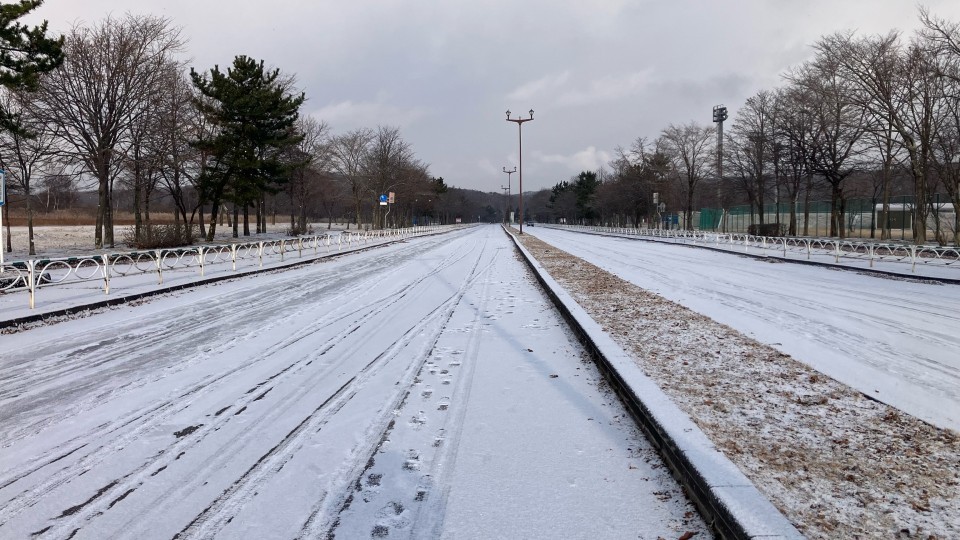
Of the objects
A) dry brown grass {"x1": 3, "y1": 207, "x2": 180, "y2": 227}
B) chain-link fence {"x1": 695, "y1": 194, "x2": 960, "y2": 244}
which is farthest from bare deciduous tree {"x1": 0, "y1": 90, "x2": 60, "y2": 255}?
chain-link fence {"x1": 695, "y1": 194, "x2": 960, "y2": 244}

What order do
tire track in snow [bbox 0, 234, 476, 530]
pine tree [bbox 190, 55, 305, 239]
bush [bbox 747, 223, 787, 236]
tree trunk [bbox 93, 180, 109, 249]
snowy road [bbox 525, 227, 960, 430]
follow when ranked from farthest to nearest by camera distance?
bush [bbox 747, 223, 787, 236]
pine tree [bbox 190, 55, 305, 239]
tree trunk [bbox 93, 180, 109, 249]
snowy road [bbox 525, 227, 960, 430]
tire track in snow [bbox 0, 234, 476, 530]

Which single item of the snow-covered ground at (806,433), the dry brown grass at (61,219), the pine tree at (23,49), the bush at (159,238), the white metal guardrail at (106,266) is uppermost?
the pine tree at (23,49)

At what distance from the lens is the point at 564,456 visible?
4125mm

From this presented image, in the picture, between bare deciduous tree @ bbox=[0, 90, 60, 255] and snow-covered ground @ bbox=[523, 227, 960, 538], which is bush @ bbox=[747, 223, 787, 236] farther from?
bare deciduous tree @ bbox=[0, 90, 60, 255]

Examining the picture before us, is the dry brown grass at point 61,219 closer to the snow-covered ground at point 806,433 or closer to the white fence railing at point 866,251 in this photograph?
the white fence railing at point 866,251

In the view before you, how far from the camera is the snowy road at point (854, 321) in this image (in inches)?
230

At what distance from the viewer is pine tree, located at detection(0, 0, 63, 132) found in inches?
711

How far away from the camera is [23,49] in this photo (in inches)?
743

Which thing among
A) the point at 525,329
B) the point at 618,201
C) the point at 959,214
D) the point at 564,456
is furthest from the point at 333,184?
the point at 564,456

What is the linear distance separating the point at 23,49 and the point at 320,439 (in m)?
21.9

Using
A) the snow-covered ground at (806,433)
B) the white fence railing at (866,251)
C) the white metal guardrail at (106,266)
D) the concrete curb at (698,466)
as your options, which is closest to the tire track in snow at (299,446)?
the concrete curb at (698,466)

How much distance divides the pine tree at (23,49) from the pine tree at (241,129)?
624 inches

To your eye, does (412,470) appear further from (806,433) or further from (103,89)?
(103,89)

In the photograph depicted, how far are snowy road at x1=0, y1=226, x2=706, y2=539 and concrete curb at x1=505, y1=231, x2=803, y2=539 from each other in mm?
125
